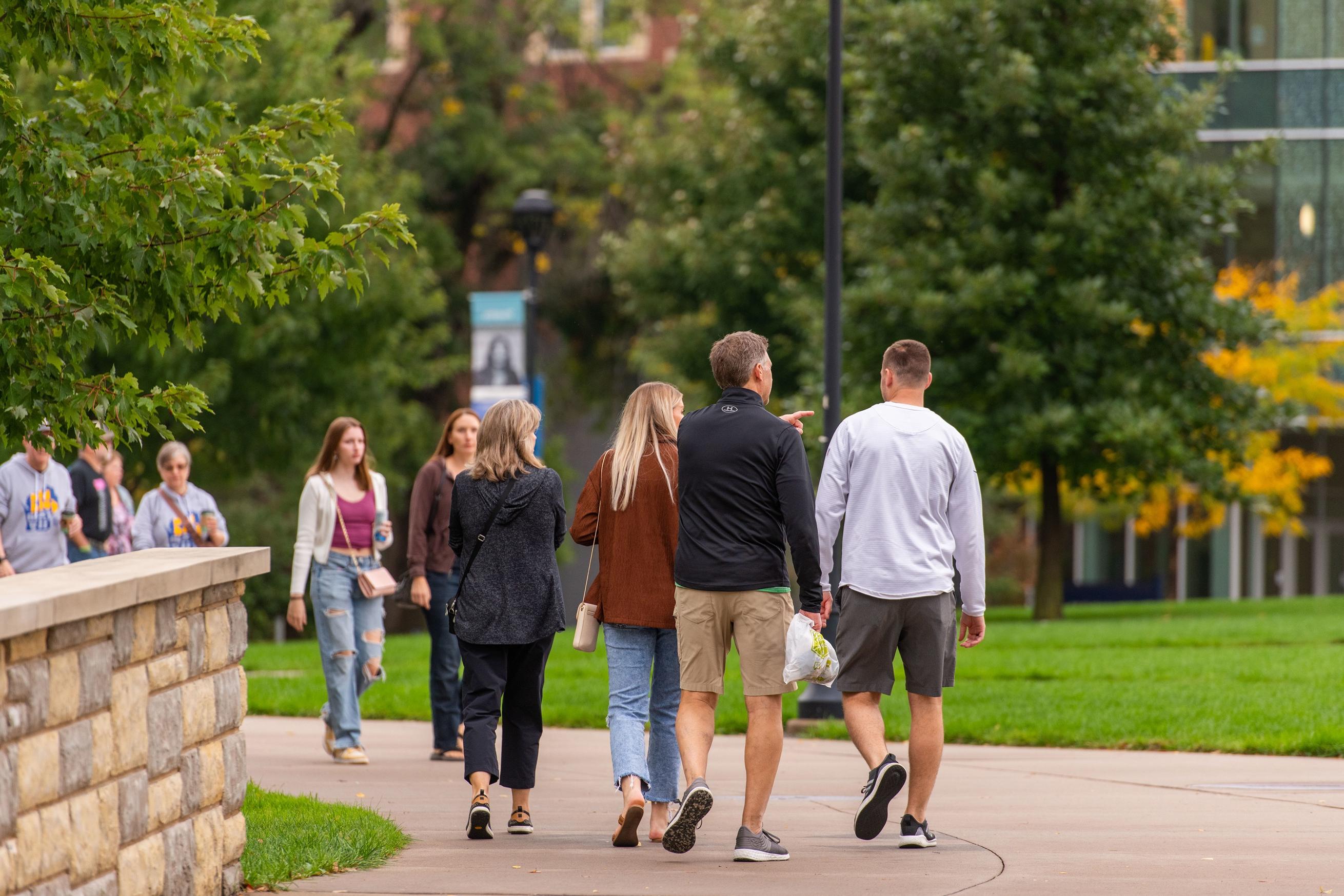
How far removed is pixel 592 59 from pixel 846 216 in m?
11.5

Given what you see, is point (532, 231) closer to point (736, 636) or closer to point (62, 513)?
point (62, 513)

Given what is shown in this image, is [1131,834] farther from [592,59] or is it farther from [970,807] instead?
[592,59]

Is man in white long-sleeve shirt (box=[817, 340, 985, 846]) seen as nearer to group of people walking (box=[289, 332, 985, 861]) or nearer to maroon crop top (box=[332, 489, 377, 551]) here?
group of people walking (box=[289, 332, 985, 861])

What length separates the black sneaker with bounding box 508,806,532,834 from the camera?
24.1 ft

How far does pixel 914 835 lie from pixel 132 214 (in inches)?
156

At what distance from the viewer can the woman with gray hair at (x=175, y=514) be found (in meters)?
11.4

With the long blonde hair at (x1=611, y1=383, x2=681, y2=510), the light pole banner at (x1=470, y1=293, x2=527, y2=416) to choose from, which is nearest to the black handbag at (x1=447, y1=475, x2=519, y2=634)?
the long blonde hair at (x1=611, y1=383, x2=681, y2=510)

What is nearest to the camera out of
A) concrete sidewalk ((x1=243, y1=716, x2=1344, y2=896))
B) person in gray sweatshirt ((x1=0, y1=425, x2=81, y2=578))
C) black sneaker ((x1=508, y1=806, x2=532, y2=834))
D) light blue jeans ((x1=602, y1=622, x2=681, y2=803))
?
concrete sidewalk ((x1=243, y1=716, x2=1344, y2=896))

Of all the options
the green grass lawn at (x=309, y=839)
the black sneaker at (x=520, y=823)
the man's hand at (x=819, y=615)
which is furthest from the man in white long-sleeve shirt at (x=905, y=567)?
the green grass lawn at (x=309, y=839)

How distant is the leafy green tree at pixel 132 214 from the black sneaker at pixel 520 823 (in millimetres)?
2109

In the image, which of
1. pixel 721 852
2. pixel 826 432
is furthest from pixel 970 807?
pixel 826 432

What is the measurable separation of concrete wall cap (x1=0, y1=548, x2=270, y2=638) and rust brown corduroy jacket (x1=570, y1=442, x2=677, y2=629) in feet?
4.93

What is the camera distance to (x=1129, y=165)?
70.4 ft

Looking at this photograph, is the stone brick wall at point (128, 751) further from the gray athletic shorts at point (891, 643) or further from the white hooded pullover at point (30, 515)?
the white hooded pullover at point (30, 515)
